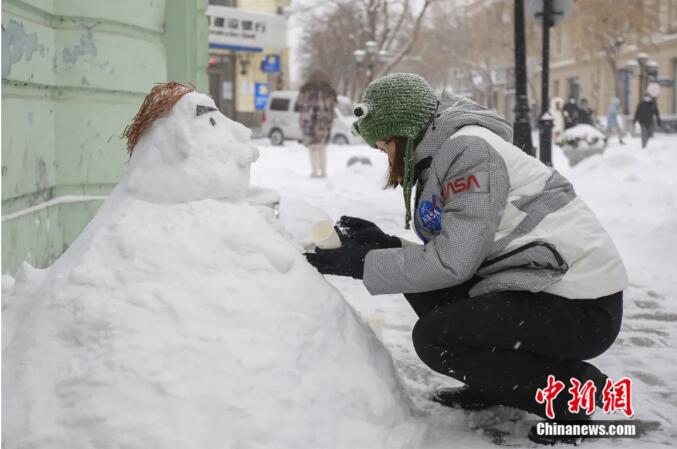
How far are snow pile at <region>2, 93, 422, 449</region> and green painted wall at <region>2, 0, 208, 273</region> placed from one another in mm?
1319

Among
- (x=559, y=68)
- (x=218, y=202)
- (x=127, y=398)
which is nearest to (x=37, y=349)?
(x=127, y=398)

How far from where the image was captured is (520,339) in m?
2.45

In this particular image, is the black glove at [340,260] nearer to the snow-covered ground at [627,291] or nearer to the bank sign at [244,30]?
the snow-covered ground at [627,291]

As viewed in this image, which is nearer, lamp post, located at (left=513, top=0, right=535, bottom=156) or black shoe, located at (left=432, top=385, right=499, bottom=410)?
black shoe, located at (left=432, top=385, right=499, bottom=410)

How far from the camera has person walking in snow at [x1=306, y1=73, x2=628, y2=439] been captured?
7.82ft

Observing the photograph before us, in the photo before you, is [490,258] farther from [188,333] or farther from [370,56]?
[370,56]

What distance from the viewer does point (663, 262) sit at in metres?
5.82

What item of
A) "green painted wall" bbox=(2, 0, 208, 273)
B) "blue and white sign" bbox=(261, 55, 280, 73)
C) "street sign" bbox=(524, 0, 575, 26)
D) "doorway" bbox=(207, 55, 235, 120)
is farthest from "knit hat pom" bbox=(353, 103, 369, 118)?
"blue and white sign" bbox=(261, 55, 280, 73)

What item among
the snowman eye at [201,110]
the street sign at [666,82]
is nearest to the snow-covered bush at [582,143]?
the snowman eye at [201,110]

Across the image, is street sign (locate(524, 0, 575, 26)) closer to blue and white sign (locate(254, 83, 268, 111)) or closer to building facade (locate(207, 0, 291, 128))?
building facade (locate(207, 0, 291, 128))

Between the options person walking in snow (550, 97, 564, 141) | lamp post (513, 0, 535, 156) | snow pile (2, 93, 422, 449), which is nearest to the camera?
snow pile (2, 93, 422, 449)

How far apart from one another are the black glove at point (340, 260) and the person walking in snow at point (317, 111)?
9620 millimetres

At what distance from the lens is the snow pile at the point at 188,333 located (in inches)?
79.4

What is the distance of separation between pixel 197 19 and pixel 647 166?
26.1 feet
